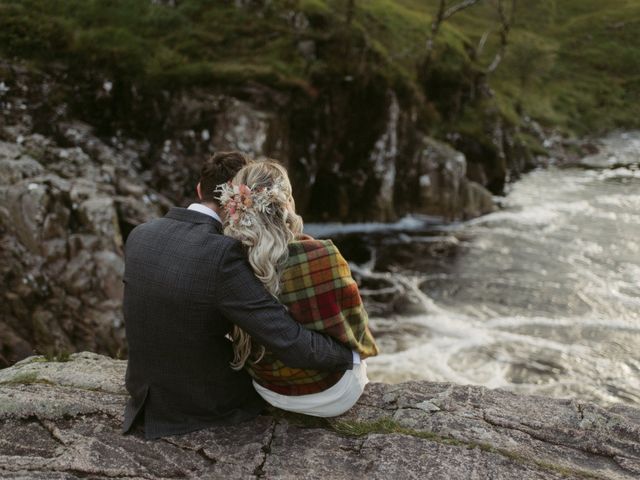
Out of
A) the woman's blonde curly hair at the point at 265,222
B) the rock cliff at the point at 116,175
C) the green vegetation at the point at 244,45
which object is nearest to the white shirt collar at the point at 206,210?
the woman's blonde curly hair at the point at 265,222

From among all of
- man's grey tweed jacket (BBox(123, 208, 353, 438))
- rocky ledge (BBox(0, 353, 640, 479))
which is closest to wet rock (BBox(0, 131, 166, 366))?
rocky ledge (BBox(0, 353, 640, 479))

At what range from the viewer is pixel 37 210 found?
1143 centimetres

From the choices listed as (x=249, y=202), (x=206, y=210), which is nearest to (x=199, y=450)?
(x=206, y=210)

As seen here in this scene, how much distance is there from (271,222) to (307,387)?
1538mm

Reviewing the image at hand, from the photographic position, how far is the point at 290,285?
4.42 meters

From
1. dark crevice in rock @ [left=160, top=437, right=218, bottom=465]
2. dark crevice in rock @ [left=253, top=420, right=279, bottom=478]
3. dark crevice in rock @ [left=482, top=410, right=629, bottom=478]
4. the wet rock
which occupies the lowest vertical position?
the wet rock

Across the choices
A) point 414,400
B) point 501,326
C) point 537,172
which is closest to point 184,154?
point 501,326

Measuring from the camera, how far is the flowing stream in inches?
546

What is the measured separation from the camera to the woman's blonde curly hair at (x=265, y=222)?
422 cm

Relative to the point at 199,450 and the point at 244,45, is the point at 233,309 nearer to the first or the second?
the point at 199,450

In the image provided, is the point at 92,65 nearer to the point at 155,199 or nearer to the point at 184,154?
the point at 184,154

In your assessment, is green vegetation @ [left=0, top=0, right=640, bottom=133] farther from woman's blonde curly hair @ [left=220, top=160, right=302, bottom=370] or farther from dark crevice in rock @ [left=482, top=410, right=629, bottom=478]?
dark crevice in rock @ [left=482, top=410, right=629, bottom=478]

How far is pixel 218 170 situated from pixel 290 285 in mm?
1126

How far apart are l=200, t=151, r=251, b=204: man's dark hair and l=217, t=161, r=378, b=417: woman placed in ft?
0.38
